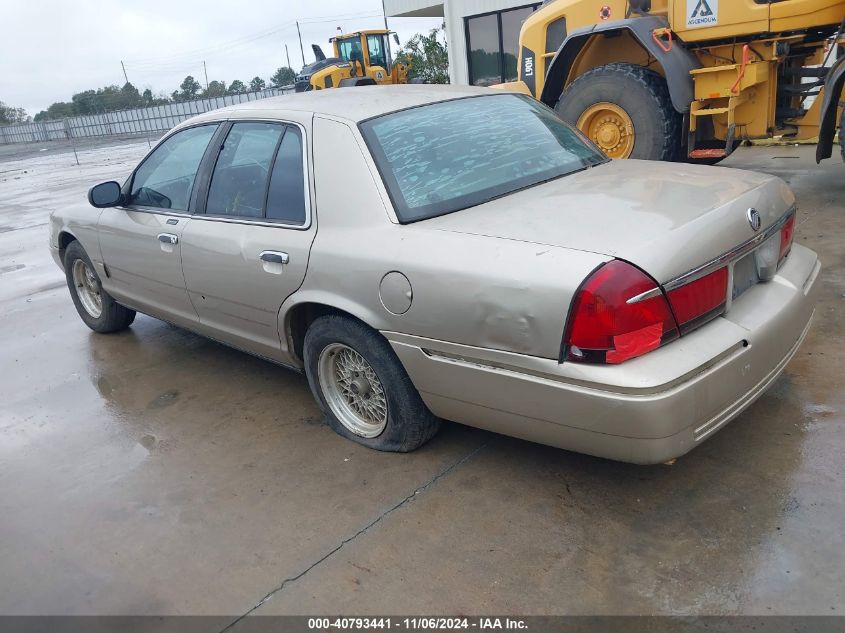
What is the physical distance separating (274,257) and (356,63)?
68.3 feet

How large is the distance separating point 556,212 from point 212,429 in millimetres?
2175

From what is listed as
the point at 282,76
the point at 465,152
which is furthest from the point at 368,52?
the point at 282,76

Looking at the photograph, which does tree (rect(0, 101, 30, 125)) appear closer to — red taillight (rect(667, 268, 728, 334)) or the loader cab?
the loader cab

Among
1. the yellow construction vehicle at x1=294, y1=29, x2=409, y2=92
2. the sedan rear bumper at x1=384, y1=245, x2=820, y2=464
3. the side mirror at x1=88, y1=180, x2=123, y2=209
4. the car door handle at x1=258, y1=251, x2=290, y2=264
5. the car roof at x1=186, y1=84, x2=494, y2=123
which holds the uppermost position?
the yellow construction vehicle at x1=294, y1=29, x2=409, y2=92

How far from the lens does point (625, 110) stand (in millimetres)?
6996

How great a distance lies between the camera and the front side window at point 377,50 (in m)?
22.8

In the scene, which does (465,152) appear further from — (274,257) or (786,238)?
(786,238)

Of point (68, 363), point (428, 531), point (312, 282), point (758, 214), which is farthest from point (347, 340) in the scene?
point (68, 363)

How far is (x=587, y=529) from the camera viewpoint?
8.74 feet

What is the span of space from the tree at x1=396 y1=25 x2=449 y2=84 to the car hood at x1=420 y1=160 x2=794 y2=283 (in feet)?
73.4

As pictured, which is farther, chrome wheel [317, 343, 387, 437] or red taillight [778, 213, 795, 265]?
chrome wheel [317, 343, 387, 437]

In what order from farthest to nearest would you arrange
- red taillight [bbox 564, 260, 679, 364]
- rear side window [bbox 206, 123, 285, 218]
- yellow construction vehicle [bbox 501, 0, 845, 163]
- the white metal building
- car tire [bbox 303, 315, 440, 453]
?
1. the white metal building
2. yellow construction vehicle [bbox 501, 0, 845, 163]
3. rear side window [bbox 206, 123, 285, 218]
4. car tire [bbox 303, 315, 440, 453]
5. red taillight [bbox 564, 260, 679, 364]

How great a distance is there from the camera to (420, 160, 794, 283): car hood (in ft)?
8.08

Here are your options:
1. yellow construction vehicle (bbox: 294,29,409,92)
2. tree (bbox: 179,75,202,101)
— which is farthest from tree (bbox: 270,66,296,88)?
yellow construction vehicle (bbox: 294,29,409,92)
